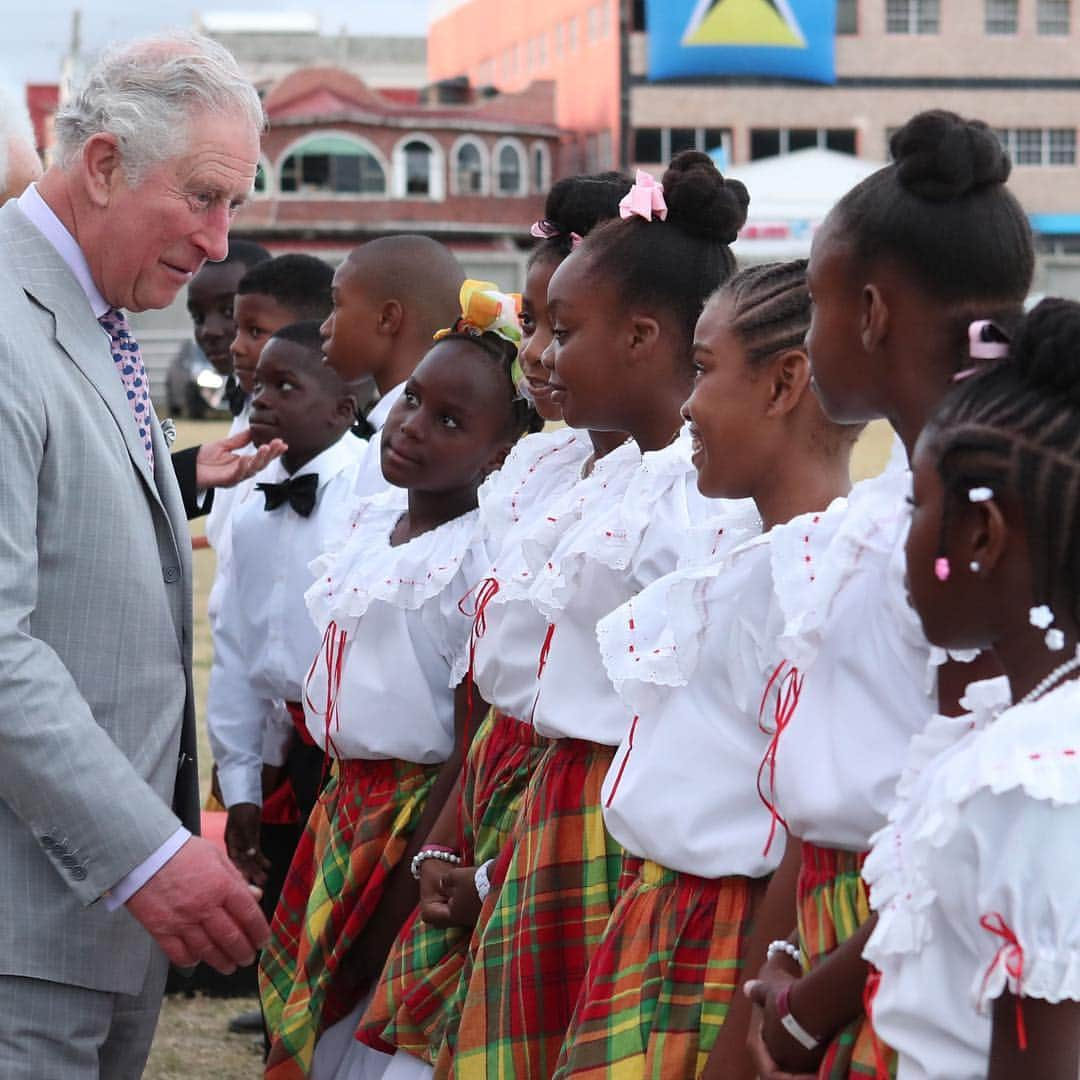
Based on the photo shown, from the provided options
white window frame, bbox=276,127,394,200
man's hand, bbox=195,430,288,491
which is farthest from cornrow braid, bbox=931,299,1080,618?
white window frame, bbox=276,127,394,200

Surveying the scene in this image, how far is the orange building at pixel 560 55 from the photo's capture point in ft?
160

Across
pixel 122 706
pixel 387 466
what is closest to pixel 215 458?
pixel 387 466

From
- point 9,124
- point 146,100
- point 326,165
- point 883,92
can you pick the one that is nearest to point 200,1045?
point 9,124

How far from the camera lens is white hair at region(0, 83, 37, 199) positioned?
3.89 metres

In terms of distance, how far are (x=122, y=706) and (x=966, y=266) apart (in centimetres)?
143

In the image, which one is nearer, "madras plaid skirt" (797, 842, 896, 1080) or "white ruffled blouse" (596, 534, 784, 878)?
"madras plaid skirt" (797, 842, 896, 1080)

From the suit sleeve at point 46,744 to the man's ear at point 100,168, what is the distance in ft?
1.14

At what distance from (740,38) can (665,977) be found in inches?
1916

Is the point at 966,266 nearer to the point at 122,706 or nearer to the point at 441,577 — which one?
the point at 122,706

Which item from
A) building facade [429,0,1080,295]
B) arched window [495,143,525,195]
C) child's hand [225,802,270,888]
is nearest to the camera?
child's hand [225,802,270,888]

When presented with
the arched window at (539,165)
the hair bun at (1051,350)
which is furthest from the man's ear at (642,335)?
the arched window at (539,165)

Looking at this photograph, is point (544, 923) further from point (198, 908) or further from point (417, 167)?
point (417, 167)

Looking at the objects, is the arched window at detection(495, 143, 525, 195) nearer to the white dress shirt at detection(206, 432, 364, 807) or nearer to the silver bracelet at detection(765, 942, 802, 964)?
the white dress shirt at detection(206, 432, 364, 807)

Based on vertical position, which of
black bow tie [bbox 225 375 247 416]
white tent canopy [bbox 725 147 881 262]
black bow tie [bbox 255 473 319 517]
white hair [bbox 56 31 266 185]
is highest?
white tent canopy [bbox 725 147 881 262]
